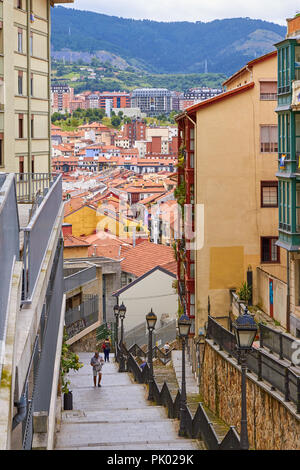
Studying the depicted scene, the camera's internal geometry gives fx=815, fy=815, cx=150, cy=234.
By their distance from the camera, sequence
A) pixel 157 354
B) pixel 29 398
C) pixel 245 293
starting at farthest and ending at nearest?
pixel 157 354 < pixel 245 293 < pixel 29 398

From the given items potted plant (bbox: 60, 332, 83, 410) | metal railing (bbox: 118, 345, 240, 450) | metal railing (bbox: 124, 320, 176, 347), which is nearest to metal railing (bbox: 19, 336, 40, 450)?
metal railing (bbox: 118, 345, 240, 450)

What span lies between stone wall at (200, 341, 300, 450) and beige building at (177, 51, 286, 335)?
7017mm

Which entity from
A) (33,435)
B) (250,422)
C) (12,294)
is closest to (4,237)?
(12,294)

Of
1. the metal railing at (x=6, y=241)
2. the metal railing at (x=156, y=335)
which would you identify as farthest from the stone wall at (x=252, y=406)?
the metal railing at (x=156, y=335)

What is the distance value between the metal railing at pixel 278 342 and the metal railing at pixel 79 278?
17.0 metres

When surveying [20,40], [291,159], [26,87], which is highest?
[20,40]

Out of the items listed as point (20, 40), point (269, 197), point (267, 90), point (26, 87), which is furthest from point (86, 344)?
point (267, 90)

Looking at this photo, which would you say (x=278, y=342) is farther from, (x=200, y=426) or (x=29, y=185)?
(x=29, y=185)

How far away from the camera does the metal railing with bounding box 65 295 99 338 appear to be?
35.0 metres

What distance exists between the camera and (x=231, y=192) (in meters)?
29.7

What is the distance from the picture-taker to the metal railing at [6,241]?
546 cm

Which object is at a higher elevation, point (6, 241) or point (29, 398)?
point (6, 241)

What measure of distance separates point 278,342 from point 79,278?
70.7 feet
